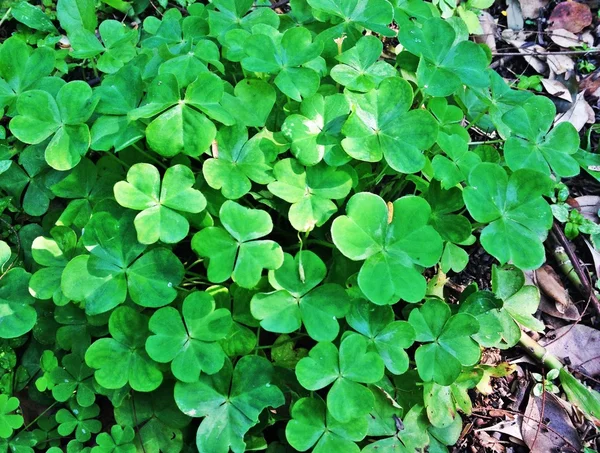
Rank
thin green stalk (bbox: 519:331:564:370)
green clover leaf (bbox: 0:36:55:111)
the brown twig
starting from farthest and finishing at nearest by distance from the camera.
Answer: the brown twig
thin green stalk (bbox: 519:331:564:370)
green clover leaf (bbox: 0:36:55:111)

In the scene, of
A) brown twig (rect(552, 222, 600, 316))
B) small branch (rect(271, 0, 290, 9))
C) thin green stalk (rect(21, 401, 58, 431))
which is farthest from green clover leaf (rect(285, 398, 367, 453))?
small branch (rect(271, 0, 290, 9))

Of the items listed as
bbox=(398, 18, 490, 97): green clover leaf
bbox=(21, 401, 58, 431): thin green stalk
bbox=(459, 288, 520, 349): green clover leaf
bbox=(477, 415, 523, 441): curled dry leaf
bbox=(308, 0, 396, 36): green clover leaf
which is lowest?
bbox=(477, 415, 523, 441): curled dry leaf

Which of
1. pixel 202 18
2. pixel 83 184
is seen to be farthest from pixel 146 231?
pixel 202 18

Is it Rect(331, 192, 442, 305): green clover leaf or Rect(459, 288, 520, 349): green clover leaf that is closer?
Rect(331, 192, 442, 305): green clover leaf

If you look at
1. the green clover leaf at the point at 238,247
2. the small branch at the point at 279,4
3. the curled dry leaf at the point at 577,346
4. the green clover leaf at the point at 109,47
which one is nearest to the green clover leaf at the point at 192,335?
the green clover leaf at the point at 238,247

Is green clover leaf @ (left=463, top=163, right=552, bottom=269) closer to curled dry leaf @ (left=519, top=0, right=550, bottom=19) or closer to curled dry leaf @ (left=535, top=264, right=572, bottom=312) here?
curled dry leaf @ (left=535, top=264, right=572, bottom=312)

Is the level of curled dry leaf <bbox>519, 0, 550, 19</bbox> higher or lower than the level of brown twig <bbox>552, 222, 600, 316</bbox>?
higher
